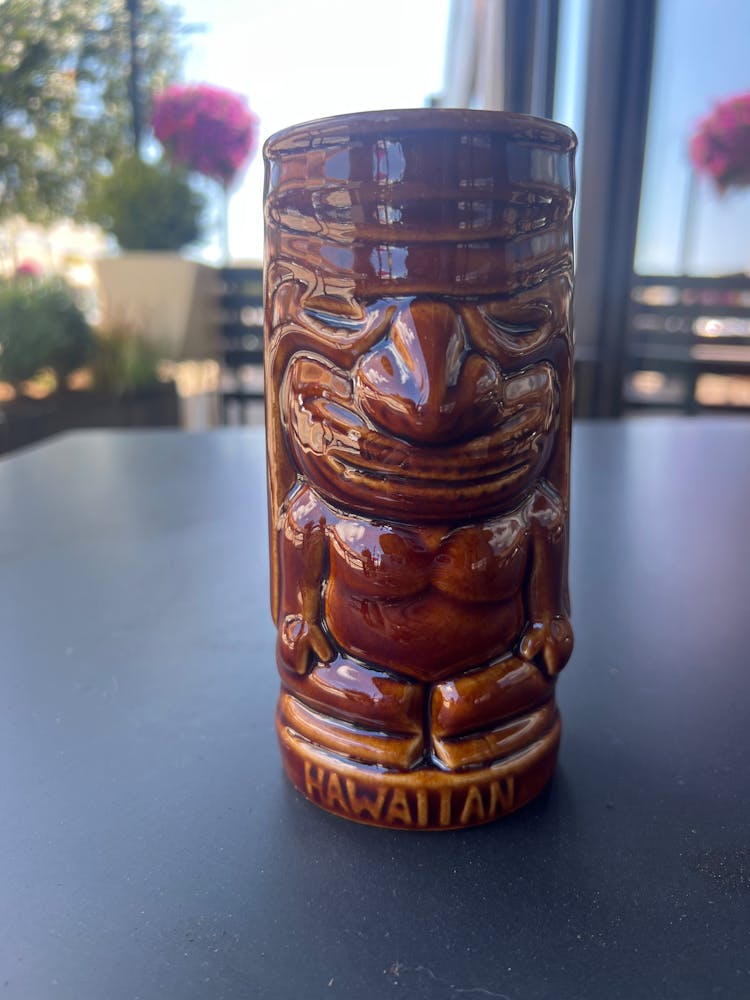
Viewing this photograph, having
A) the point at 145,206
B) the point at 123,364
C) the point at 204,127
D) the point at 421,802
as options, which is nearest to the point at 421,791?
the point at 421,802

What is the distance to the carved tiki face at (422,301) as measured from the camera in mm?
362

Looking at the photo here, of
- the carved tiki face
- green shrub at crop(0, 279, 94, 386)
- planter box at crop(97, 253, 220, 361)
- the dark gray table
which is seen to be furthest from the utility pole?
the carved tiki face

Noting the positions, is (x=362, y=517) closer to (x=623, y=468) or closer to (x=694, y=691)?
(x=694, y=691)

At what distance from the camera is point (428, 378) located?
37 cm

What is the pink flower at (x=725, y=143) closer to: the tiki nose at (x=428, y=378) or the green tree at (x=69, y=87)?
the green tree at (x=69, y=87)

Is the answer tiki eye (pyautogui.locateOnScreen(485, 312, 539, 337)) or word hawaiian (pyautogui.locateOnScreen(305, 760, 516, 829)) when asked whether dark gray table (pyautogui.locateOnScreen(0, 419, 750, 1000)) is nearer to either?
word hawaiian (pyautogui.locateOnScreen(305, 760, 516, 829))

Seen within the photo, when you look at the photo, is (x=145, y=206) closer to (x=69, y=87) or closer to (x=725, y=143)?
(x=69, y=87)

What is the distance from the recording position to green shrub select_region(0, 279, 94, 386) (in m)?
2.75

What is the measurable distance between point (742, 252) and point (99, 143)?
2580 millimetres

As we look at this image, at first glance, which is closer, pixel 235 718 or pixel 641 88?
pixel 235 718

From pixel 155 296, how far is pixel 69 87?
0.78m

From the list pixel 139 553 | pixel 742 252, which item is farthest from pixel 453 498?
pixel 742 252

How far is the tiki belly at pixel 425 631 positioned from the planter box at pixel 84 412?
232cm

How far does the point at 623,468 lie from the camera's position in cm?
122
